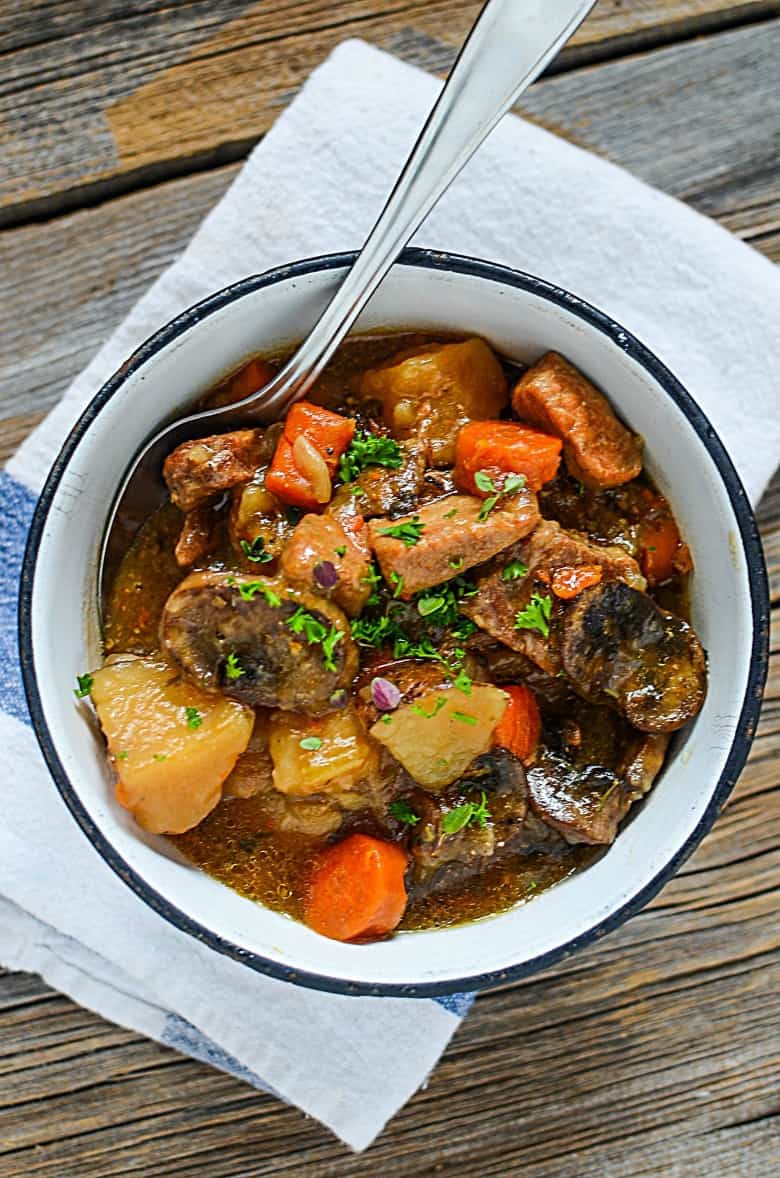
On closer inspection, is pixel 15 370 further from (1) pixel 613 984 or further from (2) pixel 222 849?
(1) pixel 613 984

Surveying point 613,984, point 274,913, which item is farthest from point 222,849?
point 613,984

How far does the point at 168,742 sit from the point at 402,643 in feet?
1.79

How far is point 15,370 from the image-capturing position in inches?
128

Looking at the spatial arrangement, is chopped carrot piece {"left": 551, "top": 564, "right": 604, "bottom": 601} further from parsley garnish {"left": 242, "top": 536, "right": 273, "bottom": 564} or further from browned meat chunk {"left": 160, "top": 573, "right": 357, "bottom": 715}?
parsley garnish {"left": 242, "top": 536, "right": 273, "bottom": 564}

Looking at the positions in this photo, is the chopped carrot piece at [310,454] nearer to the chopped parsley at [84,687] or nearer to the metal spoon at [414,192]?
the metal spoon at [414,192]

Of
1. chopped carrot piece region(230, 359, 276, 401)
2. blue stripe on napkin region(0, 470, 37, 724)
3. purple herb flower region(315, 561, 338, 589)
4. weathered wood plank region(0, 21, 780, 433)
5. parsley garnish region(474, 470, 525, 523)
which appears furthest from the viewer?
weathered wood plank region(0, 21, 780, 433)

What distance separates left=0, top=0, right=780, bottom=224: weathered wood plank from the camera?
130 inches

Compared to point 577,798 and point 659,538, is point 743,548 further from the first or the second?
point 577,798

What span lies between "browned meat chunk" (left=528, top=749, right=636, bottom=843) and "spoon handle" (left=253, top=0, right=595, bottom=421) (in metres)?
1.07

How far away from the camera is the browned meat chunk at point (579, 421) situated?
2.60 metres

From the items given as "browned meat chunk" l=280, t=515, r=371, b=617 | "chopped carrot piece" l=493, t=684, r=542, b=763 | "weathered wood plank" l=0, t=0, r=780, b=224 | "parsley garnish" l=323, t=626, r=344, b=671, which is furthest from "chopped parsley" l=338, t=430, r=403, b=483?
"weathered wood plank" l=0, t=0, r=780, b=224

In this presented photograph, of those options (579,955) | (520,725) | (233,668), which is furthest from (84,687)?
(579,955)

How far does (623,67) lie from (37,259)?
1.79m

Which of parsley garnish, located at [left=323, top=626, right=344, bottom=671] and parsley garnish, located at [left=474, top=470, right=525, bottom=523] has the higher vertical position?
parsley garnish, located at [left=474, top=470, right=525, bottom=523]
